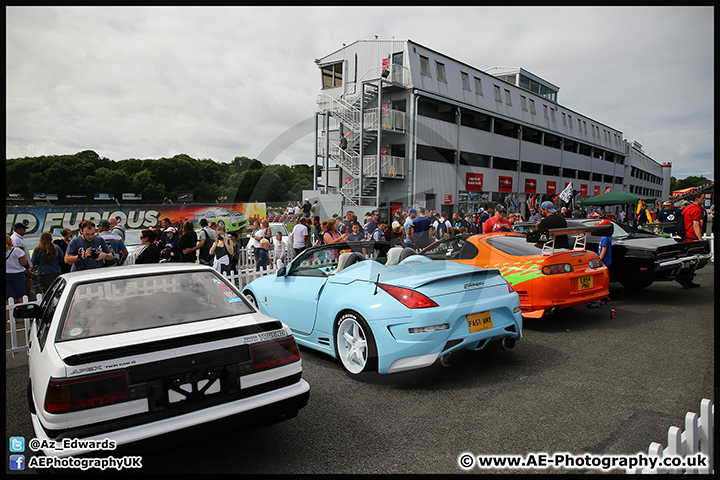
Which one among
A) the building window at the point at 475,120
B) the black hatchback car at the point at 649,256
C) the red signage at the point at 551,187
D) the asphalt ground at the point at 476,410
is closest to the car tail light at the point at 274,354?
the asphalt ground at the point at 476,410

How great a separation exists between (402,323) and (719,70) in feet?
9.55

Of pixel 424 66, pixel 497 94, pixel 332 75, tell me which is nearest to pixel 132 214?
pixel 332 75

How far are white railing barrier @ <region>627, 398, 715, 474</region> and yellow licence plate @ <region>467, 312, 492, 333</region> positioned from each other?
1.89 metres

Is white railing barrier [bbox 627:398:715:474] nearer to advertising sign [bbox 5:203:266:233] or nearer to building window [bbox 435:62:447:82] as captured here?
advertising sign [bbox 5:203:266:233]

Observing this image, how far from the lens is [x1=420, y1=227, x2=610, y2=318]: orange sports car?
563cm

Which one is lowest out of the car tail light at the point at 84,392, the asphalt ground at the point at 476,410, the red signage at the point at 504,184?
the asphalt ground at the point at 476,410

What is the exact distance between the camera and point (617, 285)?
9.52 metres

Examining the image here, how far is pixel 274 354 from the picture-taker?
113 inches

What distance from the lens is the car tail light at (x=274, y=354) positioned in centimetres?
281

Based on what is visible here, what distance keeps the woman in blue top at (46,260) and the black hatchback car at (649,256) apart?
9548 mm

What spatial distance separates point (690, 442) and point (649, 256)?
616 centimetres

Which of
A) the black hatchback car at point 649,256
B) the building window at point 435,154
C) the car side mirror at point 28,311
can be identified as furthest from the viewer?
the building window at point 435,154

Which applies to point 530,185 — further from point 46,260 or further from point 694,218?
point 46,260

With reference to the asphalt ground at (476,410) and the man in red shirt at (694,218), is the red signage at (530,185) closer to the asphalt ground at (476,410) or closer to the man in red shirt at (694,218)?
the man in red shirt at (694,218)
